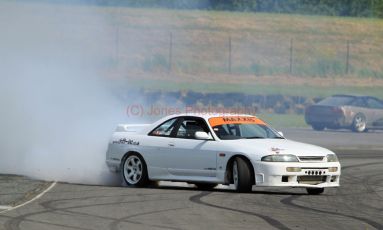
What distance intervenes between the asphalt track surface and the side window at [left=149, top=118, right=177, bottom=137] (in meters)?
0.79

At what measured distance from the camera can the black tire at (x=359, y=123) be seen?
32.8 meters

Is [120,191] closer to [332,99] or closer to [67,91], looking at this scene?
[67,91]

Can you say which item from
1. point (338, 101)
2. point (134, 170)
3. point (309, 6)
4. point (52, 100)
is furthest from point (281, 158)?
point (309, 6)

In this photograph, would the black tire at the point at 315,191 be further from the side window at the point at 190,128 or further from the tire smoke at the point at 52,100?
the tire smoke at the point at 52,100

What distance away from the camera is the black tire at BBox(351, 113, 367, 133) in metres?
32.8

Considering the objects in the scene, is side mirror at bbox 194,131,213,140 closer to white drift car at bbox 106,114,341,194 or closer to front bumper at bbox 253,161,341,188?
white drift car at bbox 106,114,341,194

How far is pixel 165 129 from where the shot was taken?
1530cm

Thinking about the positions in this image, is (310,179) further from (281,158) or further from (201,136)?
(201,136)

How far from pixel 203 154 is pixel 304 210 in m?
2.71

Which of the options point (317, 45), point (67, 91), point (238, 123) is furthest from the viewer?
point (317, 45)

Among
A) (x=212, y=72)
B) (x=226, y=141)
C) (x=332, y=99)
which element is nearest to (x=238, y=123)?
(x=226, y=141)

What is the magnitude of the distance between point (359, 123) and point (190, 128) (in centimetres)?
1849

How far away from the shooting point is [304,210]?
476 inches

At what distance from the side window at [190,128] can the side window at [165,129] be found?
0.51 feet
